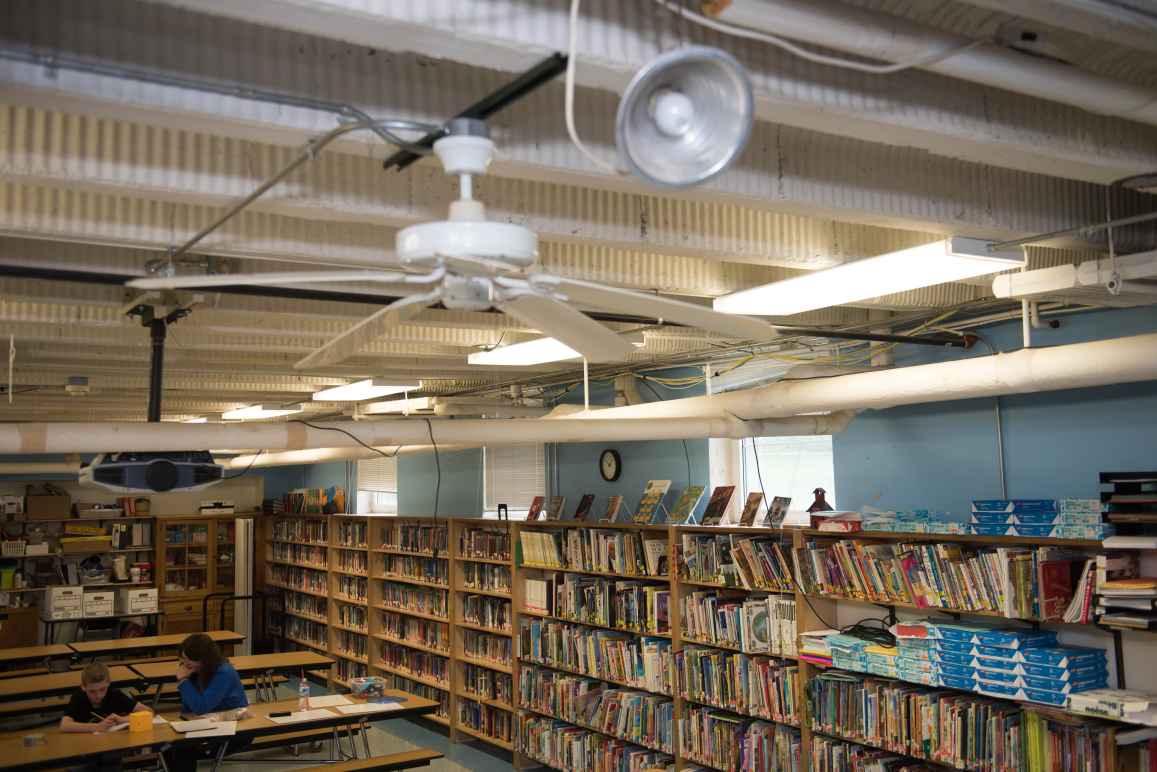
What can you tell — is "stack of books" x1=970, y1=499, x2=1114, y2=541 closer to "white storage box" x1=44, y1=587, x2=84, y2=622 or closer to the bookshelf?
the bookshelf

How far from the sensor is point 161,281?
210cm

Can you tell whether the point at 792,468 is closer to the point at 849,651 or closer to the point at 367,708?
the point at 849,651

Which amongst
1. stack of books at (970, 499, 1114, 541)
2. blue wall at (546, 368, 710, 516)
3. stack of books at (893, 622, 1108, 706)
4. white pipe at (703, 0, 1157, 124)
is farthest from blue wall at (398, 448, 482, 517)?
white pipe at (703, 0, 1157, 124)

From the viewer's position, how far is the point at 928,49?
2029 mm

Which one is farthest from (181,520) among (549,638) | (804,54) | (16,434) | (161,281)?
(804,54)

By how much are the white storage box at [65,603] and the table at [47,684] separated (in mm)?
3621

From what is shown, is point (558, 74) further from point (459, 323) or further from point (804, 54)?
point (459, 323)

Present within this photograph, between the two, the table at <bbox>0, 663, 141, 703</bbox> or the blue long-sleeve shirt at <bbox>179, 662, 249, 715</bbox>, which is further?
the table at <bbox>0, 663, 141, 703</bbox>

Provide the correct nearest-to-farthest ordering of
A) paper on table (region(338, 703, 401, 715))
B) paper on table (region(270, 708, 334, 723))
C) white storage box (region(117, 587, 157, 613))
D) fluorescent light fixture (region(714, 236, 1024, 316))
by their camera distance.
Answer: fluorescent light fixture (region(714, 236, 1024, 316))
paper on table (region(270, 708, 334, 723))
paper on table (region(338, 703, 401, 715))
white storage box (region(117, 587, 157, 613))

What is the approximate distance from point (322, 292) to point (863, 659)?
325 centimetres

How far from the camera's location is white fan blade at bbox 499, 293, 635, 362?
6.86 ft

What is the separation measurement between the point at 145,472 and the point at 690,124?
3527 millimetres

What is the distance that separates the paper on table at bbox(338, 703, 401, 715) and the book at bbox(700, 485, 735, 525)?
7.83ft

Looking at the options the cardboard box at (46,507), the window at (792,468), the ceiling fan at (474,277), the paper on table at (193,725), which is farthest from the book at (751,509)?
the cardboard box at (46,507)
